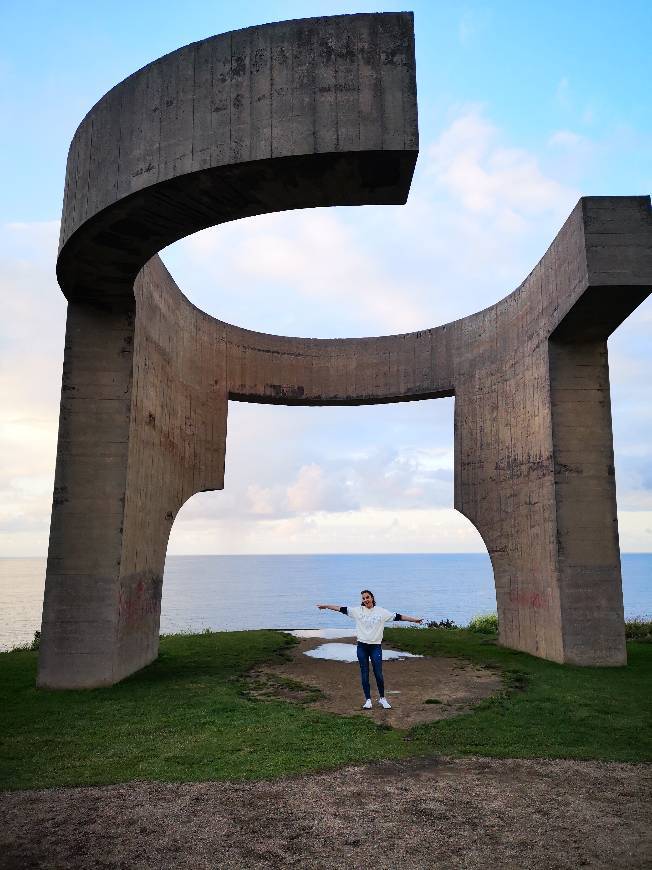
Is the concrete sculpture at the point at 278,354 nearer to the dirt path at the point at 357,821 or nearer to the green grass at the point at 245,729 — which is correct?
the green grass at the point at 245,729

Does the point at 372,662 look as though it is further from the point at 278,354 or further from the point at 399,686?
the point at 278,354

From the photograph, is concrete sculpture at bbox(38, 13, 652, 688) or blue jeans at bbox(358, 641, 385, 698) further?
blue jeans at bbox(358, 641, 385, 698)

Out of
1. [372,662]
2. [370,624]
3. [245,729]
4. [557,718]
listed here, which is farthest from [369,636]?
[557,718]

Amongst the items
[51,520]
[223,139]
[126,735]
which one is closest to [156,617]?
[51,520]

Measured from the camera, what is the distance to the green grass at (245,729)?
585cm

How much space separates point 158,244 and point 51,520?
4.96m

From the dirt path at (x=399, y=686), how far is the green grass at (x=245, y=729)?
359 millimetres

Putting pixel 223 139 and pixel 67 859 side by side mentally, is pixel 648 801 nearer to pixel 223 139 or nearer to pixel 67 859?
pixel 67 859

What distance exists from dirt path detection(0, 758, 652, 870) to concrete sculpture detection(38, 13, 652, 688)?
5.41m

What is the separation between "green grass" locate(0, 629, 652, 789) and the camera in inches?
230

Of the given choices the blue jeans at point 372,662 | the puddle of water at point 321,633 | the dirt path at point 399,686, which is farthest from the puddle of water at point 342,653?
the blue jeans at point 372,662

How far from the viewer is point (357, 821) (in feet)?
14.8

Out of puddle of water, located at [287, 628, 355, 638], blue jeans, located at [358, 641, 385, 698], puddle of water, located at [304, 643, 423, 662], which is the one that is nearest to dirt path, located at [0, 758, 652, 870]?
blue jeans, located at [358, 641, 385, 698]

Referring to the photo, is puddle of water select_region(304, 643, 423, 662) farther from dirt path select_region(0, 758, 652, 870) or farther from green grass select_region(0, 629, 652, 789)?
dirt path select_region(0, 758, 652, 870)
